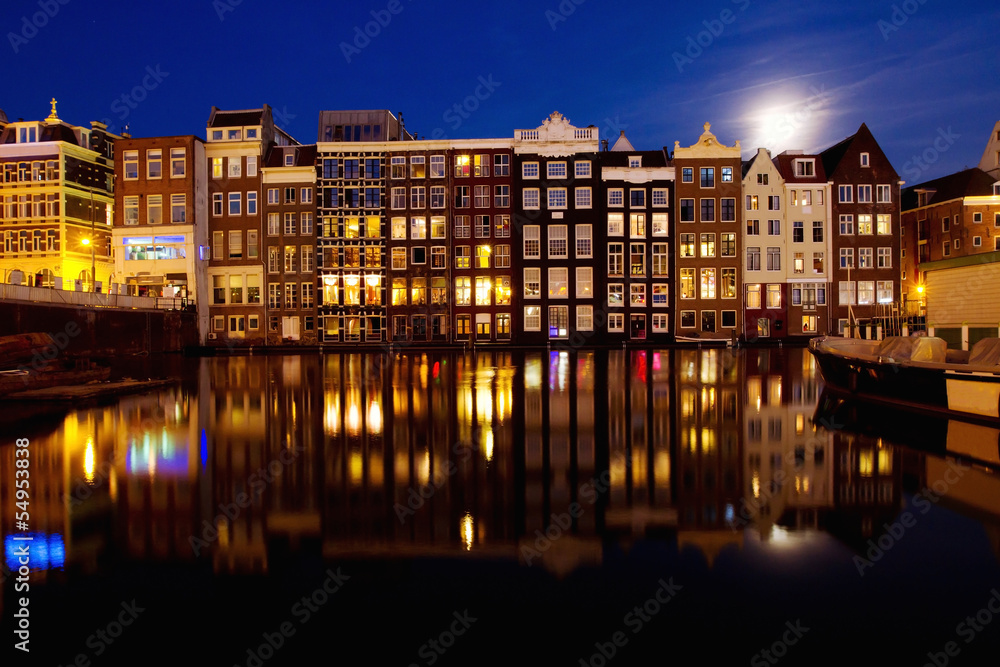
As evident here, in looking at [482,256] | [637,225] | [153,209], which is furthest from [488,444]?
[153,209]

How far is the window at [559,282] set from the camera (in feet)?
208

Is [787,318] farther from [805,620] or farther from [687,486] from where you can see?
[805,620]

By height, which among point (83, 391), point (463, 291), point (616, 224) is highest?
point (616, 224)

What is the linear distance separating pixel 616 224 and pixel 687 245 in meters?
7.53

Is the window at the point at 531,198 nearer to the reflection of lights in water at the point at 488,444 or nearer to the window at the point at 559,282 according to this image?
the window at the point at 559,282

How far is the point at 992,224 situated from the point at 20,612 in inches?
3381

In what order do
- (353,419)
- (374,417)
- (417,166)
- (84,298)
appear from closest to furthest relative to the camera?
(353,419) → (374,417) → (84,298) → (417,166)

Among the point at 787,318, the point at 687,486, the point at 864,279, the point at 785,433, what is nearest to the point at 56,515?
the point at 687,486

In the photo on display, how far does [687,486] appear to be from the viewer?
9852mm

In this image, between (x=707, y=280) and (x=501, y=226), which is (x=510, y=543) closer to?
(x=501, y=226)

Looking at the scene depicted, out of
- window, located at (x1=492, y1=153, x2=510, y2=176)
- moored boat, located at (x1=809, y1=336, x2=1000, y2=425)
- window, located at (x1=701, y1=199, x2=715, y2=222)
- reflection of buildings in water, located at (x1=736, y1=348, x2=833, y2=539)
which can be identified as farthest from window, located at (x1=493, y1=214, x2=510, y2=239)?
moored boat, located at (x1=809, y1=336, x2=1000, y2=425)

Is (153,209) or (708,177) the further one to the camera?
(708,177)

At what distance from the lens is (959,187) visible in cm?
7069

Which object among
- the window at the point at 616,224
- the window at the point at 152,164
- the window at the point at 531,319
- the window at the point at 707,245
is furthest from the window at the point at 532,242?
the window at the point at 152,164
